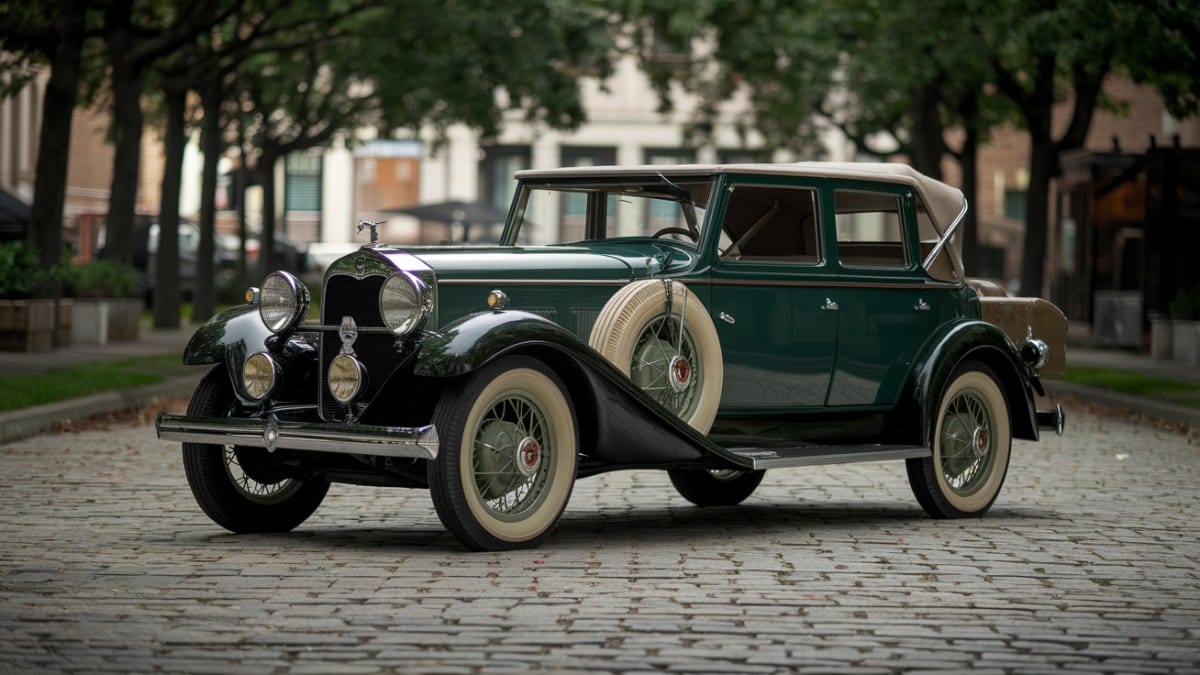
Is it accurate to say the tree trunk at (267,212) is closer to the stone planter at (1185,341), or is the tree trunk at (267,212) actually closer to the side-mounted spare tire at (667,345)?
the stone planter at (1185,341)

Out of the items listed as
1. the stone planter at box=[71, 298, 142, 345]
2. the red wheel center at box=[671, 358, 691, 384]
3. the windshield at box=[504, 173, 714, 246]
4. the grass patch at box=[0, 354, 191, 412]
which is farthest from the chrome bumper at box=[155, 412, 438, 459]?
the stone planter at box=[71, 298, 142, 345]

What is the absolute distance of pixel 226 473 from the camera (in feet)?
30.1

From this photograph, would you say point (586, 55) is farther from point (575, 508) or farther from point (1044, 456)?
point (575, 508)

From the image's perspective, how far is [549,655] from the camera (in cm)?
614

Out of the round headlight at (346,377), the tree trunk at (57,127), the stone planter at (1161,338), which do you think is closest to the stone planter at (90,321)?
the tree trunk at (57,127)

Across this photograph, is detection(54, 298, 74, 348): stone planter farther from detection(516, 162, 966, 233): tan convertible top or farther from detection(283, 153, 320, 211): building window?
detection(283, 153, 320, 211): building window

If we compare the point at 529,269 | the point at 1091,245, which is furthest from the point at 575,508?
the point at 1091,245

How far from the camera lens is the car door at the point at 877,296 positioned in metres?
10.2

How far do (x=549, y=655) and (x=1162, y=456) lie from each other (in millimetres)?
9449

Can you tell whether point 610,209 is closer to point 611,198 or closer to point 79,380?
point 611,198

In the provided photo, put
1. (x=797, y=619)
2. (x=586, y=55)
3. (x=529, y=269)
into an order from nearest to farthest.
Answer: (x=797, y=619) < (x=529, y=269) < (x=586, y=55)

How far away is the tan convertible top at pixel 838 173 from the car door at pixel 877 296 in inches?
2.7

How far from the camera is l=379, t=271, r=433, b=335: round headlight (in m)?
8.62


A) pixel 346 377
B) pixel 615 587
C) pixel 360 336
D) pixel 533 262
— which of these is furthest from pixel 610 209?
pixel 615 587
